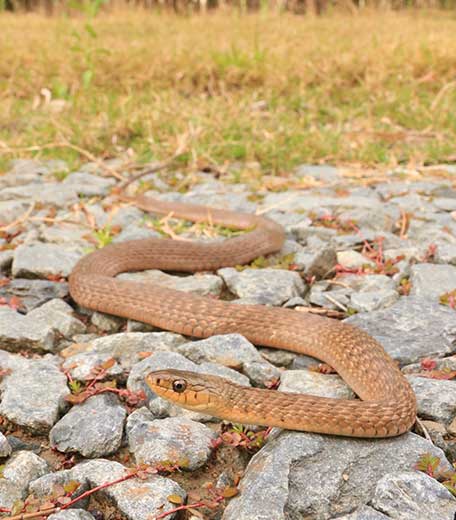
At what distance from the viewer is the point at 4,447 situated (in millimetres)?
2705

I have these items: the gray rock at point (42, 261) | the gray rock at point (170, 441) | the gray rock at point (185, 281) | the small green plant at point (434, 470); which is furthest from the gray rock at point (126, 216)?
the small green plant at point (434, 470)

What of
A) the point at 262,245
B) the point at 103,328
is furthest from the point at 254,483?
the point at 262,245

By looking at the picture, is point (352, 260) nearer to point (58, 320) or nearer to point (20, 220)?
point (58, 320)

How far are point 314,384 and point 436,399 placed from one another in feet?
1.59

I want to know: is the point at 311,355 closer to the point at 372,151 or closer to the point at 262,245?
the point at 262,245

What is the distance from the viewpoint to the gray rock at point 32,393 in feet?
9.42

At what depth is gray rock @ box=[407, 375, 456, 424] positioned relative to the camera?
9.39 feet

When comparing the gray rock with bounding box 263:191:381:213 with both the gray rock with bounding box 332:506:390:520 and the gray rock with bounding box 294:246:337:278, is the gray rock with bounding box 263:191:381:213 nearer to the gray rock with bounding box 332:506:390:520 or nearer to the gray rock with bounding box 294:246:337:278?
the gray rock with bounding box 294:246:337:278

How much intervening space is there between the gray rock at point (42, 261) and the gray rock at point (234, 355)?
1.18 metres

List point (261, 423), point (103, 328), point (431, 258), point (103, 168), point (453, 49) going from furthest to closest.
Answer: point (453, 49)
point (103, 168)
point (431, 258)
point (103, 328)
point (261, 423)

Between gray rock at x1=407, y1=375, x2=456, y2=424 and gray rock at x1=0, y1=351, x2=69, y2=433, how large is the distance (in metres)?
1.33

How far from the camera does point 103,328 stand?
389cm

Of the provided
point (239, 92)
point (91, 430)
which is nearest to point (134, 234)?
point (91, 430)

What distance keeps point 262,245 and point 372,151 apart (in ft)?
7.77
